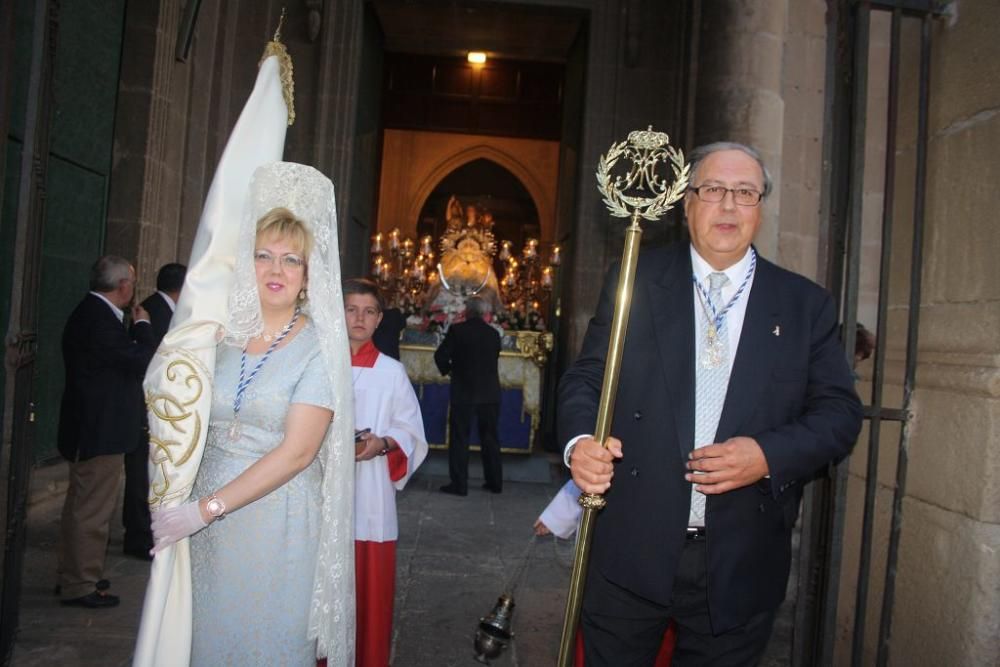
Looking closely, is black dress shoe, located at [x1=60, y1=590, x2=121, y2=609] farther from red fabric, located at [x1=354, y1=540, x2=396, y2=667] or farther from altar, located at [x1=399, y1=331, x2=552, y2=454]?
altar, located at [x1=399, y1=331, x2=552, y2=454]

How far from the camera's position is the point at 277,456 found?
216 cm

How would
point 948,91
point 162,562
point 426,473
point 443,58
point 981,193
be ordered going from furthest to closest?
1. point 443,58
2. point 426,473
3. point 948,91
4. point 981,193
5. point 162,562

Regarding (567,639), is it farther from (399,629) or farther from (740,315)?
(399,629)

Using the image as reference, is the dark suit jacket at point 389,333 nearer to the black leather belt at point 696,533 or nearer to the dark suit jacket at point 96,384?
the dark suit jacket at point 96,384

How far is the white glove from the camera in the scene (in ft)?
6.77

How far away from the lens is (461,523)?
21.5 feet

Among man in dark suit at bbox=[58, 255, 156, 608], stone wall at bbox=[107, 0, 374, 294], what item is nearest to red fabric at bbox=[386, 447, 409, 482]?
man in dark suit at bbox=[58, 255, 156, 608]

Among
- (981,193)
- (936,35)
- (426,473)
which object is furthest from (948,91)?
(426,473)

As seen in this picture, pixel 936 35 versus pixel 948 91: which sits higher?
pixel 936 35

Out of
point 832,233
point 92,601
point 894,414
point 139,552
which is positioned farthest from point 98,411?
point 894,414

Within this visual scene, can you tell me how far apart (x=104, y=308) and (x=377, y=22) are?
612cm

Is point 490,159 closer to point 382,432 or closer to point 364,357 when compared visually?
point 364,357

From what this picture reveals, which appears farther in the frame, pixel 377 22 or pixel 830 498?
pixel 377 22

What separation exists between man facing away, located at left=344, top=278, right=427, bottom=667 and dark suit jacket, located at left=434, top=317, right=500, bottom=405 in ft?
13.6
